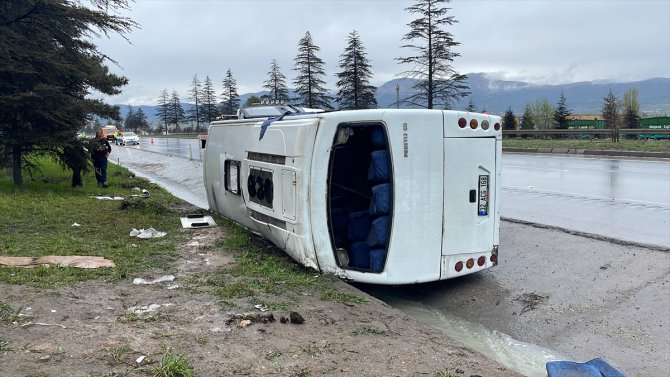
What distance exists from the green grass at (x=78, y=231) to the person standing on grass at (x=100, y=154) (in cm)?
122

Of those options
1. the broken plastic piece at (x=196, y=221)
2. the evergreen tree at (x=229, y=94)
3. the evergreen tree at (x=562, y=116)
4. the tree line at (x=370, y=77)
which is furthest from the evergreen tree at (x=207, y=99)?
the broken plastic piece at (x=196, y=221)

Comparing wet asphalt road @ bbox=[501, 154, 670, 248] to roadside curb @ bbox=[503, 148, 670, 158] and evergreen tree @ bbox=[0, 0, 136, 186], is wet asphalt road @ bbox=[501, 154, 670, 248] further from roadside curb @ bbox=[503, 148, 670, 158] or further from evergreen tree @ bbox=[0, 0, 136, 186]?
evergreen tree @ bbox=[0, 0, 136, 186]

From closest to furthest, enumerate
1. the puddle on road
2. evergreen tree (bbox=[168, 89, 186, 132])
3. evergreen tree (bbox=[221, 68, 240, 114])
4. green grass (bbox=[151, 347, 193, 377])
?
green grass (bbox=[151, 347, 193, 377])
the puddle on road
evergreen tree (bbox=[221, 68, 240, 114])
evergreen tree (bbox=[168, 89, 186, 132])

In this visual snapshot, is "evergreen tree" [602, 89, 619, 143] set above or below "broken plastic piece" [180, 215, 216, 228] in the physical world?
above

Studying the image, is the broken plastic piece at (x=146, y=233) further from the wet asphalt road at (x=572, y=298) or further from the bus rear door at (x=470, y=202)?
the bus rear door at (x=470, y=202)

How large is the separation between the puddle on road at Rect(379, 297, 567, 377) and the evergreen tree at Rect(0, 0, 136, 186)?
1072 cm

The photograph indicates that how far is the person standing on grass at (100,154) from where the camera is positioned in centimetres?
1441

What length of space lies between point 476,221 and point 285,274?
225cm

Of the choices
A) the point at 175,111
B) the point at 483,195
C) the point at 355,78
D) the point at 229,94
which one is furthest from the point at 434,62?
the point at 175,111

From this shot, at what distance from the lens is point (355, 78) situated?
40281mm

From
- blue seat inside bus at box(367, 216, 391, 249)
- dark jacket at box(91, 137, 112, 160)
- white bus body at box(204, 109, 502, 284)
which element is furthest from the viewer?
dark jacket at box(91, 137, 112, 160)

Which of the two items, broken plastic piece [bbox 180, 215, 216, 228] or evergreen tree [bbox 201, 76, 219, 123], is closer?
broken plastic piece [bbox 180, 215, 216, 228]

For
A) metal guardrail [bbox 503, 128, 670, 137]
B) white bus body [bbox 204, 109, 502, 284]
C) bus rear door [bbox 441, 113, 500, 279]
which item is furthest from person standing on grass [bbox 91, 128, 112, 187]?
metal guardrail [bbox 503, 128, 670, 137]

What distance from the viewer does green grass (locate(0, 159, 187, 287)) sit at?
555 cm
